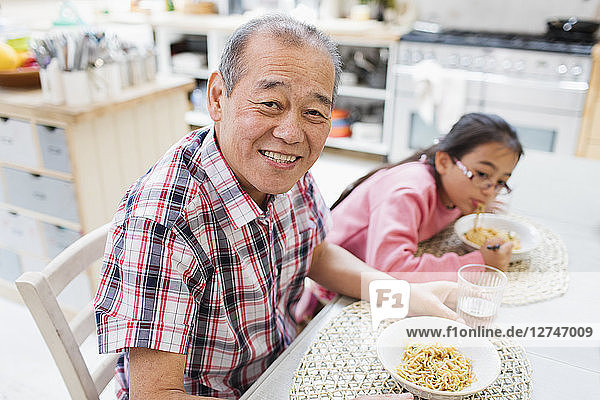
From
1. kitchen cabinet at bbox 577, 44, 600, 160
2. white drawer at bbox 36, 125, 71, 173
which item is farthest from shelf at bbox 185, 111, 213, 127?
kitchen cabinet at bbox 577, 44, 600, 160

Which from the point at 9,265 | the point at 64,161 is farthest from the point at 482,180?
the point at 9,265

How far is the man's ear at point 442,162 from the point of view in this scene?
1.43 meters

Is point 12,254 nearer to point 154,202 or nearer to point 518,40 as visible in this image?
point 154,202

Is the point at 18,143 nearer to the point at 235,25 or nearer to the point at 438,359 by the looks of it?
the point at 438,359

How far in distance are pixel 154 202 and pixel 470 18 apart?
11.8 ft

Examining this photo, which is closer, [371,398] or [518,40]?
[371,398]

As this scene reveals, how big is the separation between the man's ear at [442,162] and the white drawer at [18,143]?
60.2 inches

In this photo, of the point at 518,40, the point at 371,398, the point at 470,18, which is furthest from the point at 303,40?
the point at 470,18

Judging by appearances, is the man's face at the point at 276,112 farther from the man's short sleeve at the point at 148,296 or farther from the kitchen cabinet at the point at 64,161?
the kitchen cabinet at the point at 64,161

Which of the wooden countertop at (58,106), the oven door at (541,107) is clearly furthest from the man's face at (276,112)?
the oven door at (541,107)

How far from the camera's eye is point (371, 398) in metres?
0.80

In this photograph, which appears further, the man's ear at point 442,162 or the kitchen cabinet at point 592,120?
the kitchen cabinet at point 592,120

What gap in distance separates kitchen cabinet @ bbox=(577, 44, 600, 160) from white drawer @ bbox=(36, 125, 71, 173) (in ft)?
9.23

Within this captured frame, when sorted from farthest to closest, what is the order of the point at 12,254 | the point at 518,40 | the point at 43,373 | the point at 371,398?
the point at 518,40, the point at 12,254, the point at 43,373, the point at 371,398
